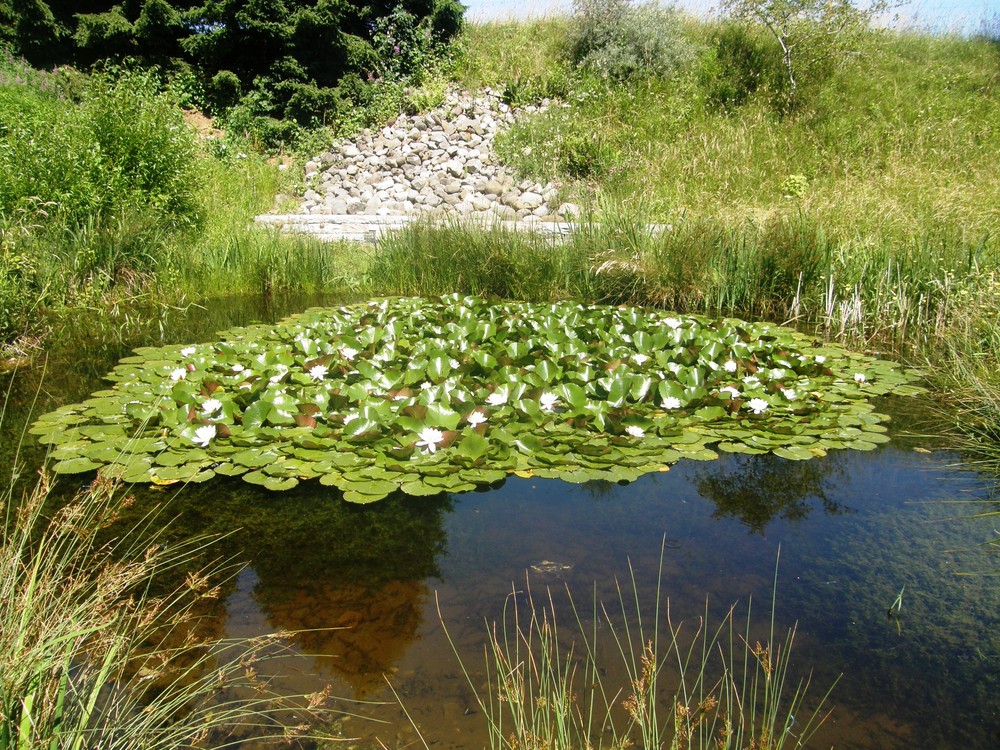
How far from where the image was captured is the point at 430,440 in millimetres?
2959

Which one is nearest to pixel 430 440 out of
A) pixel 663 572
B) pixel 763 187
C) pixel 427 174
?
pixel 663 572

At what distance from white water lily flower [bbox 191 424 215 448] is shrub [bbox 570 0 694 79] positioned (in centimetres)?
1184

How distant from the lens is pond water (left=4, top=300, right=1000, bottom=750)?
1.76 m

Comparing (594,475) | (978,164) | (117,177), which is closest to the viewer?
(594,475)

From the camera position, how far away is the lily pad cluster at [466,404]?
289cm

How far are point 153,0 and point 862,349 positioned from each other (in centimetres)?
1368

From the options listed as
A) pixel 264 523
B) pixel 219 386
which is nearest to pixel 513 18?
pixel 219 386

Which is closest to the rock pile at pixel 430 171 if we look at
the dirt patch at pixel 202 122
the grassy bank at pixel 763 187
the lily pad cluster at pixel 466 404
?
the grassy bank at pixel 763 187

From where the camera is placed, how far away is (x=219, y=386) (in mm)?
3484

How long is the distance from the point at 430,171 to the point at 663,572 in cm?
1034

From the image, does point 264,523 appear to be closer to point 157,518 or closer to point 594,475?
point 157,518

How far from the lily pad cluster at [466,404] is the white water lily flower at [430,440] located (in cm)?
1

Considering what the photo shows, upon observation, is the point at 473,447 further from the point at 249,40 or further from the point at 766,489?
the point at 249,40

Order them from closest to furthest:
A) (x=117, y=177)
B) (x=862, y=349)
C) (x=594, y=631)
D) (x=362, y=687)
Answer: (x=362, y=687), (x=594, y=631), (x=862, y=349), (x=117, y=177)
